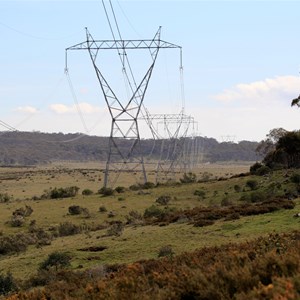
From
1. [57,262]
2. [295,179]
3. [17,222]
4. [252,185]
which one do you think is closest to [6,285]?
[57,262]

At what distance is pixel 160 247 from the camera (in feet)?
63.9

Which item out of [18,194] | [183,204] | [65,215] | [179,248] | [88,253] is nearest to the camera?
[179,248]

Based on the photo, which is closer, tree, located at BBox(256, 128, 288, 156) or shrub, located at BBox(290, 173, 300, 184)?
shrub, located at BBox(290, 173, 300, 184)

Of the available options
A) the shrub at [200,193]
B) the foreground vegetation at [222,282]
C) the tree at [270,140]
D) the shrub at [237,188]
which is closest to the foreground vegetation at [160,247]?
the foreground vegetation at [222,282]

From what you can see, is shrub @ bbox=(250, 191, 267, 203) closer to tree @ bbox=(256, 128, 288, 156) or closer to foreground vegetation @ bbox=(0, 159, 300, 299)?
foreground vegetation @ bbox=(0, 159, 300, 299)

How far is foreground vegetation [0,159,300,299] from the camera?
28.7 feet

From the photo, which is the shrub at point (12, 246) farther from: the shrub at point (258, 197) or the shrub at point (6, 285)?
the shrub at point (258, 197)

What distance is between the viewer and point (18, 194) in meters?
68.8

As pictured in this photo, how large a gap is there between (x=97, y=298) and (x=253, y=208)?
17450 millimetres

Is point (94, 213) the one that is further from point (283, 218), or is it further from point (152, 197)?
point (283, 218)

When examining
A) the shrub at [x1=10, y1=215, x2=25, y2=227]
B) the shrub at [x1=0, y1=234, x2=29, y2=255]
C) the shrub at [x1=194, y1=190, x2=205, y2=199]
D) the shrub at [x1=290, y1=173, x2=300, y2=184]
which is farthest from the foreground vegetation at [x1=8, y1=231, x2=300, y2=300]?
the shrub at [x1=194, y1=190, x2=205, y2=199]

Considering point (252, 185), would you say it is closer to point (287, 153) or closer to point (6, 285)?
point (287, 153)

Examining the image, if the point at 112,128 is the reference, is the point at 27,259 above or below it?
below

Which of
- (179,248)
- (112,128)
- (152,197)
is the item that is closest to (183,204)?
(152,197)
